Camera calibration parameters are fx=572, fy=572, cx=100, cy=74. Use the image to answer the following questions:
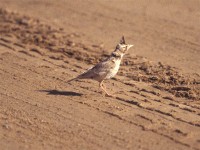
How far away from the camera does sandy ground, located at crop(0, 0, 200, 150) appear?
9.82 metres

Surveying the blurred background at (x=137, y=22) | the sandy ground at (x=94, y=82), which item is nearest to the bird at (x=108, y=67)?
the sandy ground at (x=94, y=82)

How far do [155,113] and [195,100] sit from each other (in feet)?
3.95

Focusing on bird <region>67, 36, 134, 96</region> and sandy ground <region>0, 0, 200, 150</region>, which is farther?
bird <region>67, 36, 134, 96</region>

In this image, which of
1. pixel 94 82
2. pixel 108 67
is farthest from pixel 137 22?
pixel 108 67

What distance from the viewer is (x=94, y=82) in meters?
12.8

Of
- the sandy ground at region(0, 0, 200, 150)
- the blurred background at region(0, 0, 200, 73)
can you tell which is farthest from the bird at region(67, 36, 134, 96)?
the blurred background at region(0, 0, 200, 73)

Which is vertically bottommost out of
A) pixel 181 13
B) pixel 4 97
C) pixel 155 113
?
pixel 4 97

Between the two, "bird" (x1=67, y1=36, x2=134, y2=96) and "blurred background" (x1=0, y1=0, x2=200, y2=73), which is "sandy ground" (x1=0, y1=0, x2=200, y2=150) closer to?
"blurred background" (x1=0, y1=0, x2=200, y2=73)

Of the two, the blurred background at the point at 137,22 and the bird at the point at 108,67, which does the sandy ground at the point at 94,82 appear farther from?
the bird at the point at 108,67

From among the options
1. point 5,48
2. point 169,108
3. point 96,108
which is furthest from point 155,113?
point 5,48

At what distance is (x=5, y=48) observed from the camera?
15.5m

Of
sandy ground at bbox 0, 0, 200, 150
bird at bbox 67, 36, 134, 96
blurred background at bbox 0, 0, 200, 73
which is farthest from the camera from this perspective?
blurred background at bbox 0, 0, 200, 73

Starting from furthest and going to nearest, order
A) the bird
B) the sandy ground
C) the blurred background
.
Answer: the blurred background → the bird → the sandy ground

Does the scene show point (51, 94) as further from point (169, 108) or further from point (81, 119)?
point (169, 108)
